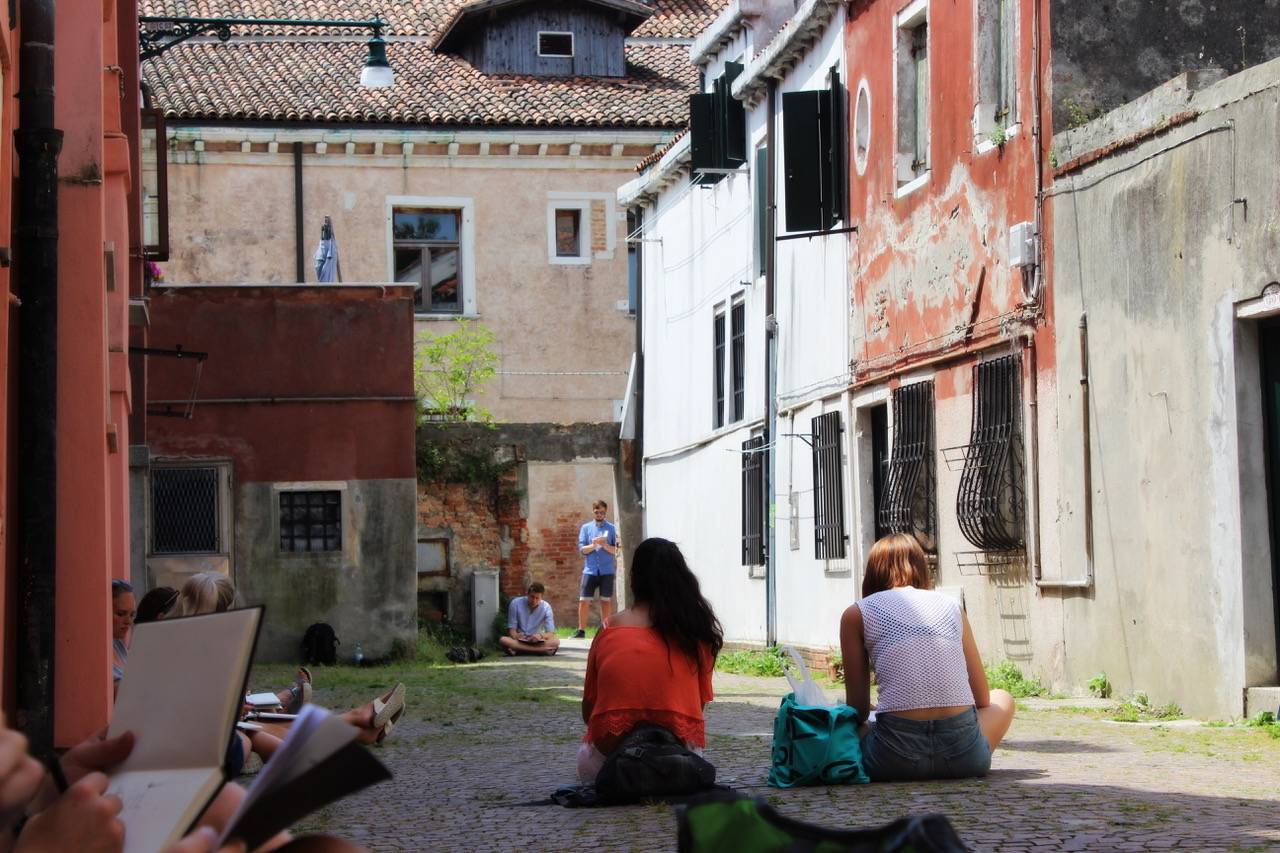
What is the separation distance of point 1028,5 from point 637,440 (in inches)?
617

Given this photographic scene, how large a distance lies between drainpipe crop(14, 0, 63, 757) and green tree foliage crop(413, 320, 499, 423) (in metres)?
21.8

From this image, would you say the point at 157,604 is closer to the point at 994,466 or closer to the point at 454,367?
the point at 994,466

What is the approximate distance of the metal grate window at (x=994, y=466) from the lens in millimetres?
15227

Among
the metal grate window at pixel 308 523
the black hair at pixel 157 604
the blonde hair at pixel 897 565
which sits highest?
the metal grate window at pixel 308 523

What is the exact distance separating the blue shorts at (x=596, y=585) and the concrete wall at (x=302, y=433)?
12.6 ft

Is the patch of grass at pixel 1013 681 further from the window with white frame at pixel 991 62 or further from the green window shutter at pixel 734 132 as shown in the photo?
the green window shutter at pixel 734 132

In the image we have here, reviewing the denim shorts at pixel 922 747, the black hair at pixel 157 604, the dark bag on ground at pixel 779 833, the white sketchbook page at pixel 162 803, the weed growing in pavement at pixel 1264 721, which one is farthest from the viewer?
the weed growing in pavement at pixel 1264 721

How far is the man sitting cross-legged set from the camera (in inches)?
958

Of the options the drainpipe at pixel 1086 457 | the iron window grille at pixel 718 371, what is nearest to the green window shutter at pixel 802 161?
the iron window grille at pixel 718 371

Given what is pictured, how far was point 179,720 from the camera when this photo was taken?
3275 millimetres

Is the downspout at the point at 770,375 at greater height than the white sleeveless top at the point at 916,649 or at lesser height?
greater

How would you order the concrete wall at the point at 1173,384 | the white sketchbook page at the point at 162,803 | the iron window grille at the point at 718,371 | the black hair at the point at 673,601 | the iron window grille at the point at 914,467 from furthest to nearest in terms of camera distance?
the iron window grille at the point at 718,371
the iron window grille at the point at 914,467
the concrete wall at the point at 1173,384
the black hair at the point at 673,601
the white sketchbook page at the point at 162,803

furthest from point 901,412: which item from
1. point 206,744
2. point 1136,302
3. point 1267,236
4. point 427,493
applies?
point 206,744

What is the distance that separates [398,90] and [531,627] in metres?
12.8
